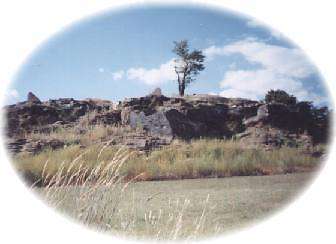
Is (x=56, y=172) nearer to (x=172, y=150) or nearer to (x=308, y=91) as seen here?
(x=172, y=150)

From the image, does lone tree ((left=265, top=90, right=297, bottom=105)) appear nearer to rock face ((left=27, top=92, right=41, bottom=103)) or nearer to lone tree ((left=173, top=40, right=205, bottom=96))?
lone tree ((left=173, top=40, right=205, bottom=96))

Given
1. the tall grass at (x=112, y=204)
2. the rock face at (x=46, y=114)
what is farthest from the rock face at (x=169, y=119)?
the tall grass at (x=112, y=204)

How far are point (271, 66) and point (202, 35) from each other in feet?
1.35

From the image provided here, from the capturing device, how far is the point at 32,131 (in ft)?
8.64

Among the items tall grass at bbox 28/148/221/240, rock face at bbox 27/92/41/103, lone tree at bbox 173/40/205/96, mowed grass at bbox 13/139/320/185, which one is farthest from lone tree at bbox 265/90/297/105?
rock face at bbox 27/92/41/103

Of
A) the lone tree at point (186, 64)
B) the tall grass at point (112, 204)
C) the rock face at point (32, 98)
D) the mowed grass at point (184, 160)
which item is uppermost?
the lone tree at point (186, 64)

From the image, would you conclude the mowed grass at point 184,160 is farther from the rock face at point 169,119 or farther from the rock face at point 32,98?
the rock face at point 32,98

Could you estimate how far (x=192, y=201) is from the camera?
103 inches

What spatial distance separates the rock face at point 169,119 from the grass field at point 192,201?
0.75 feet

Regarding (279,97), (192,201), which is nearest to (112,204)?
(192,201)

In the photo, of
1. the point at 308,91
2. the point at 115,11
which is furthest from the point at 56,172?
the point at 308,91

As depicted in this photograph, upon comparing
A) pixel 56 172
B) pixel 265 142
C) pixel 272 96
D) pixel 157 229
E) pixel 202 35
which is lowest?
pixel 157 229

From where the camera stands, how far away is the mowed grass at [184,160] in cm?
254

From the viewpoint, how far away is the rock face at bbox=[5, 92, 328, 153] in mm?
2539
